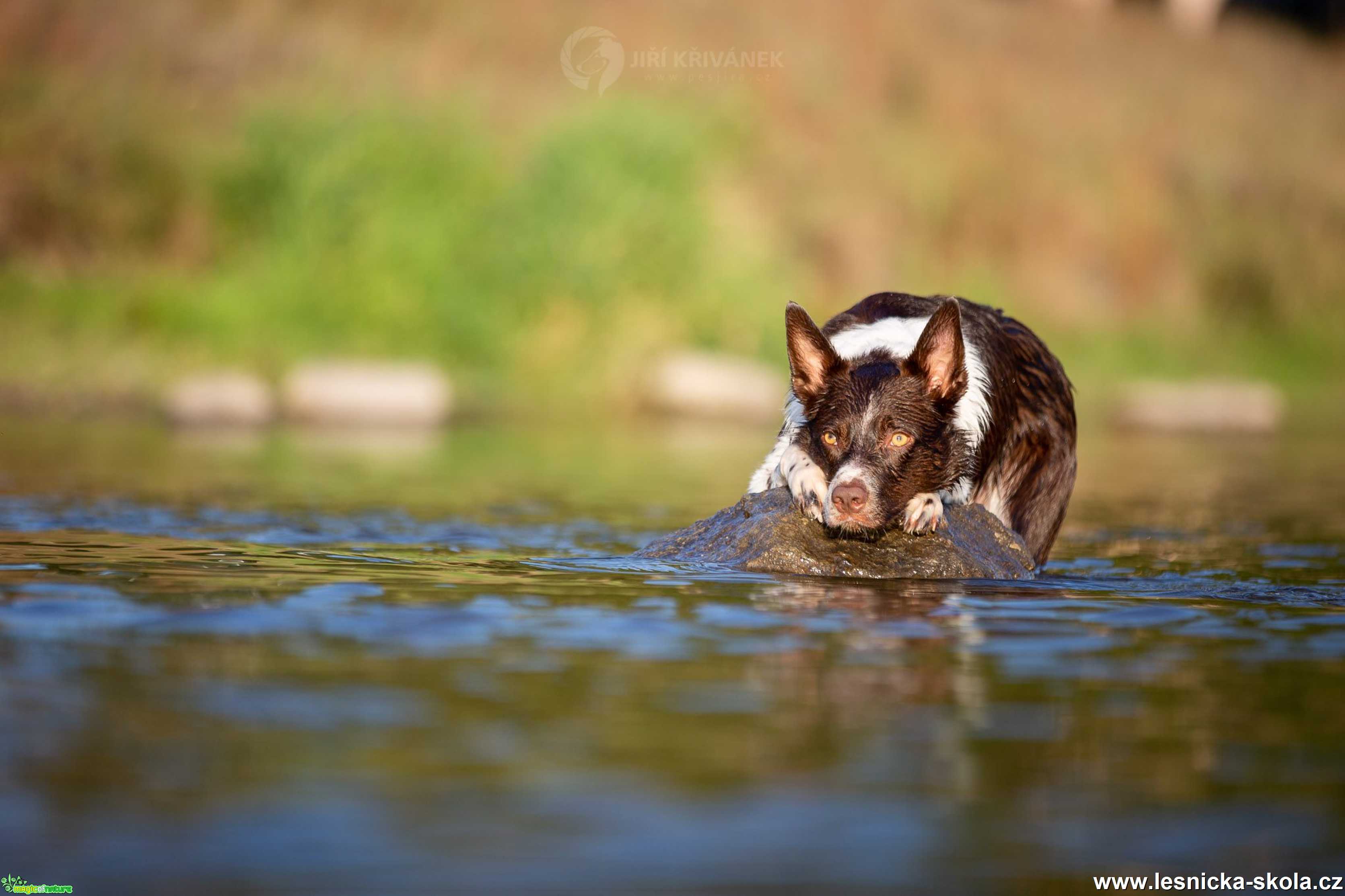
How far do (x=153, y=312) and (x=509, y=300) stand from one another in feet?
13.4

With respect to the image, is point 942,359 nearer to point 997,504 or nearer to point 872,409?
point 872,409

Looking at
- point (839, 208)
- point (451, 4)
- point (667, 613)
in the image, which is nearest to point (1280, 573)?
point (667, 613)

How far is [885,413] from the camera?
7.31 meters

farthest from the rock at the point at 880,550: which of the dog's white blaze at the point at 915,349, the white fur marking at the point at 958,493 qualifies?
the dog's white blaze at the point at 915,349

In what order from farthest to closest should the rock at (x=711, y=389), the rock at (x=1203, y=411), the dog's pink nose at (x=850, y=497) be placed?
the rock at (x=1203, y=411) → the rock at (x=711, y=389) → the dog's pink nose at (x=850, y=497)

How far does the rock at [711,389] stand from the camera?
20500mm

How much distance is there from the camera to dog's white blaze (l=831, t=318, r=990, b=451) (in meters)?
7.55

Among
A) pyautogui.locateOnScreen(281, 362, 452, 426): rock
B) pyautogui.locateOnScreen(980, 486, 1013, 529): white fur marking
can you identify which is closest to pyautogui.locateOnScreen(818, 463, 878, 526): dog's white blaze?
pyautogui.locateOnScreen(980, 486, 1013, 529): white fur marking

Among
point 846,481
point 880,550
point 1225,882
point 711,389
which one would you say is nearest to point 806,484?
point 846,481

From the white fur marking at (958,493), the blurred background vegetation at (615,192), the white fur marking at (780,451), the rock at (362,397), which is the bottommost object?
the white fur marking at (958,493)

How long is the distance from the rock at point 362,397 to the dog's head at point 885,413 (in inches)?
444

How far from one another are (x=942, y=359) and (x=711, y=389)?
1336 cm

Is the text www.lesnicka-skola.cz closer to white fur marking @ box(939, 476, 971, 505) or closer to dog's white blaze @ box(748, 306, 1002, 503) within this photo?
dog's white blaze @ box(748, 306, 1002, 503)

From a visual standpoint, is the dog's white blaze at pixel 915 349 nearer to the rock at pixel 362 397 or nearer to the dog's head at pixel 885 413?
the dog's head at pixel 885 413
